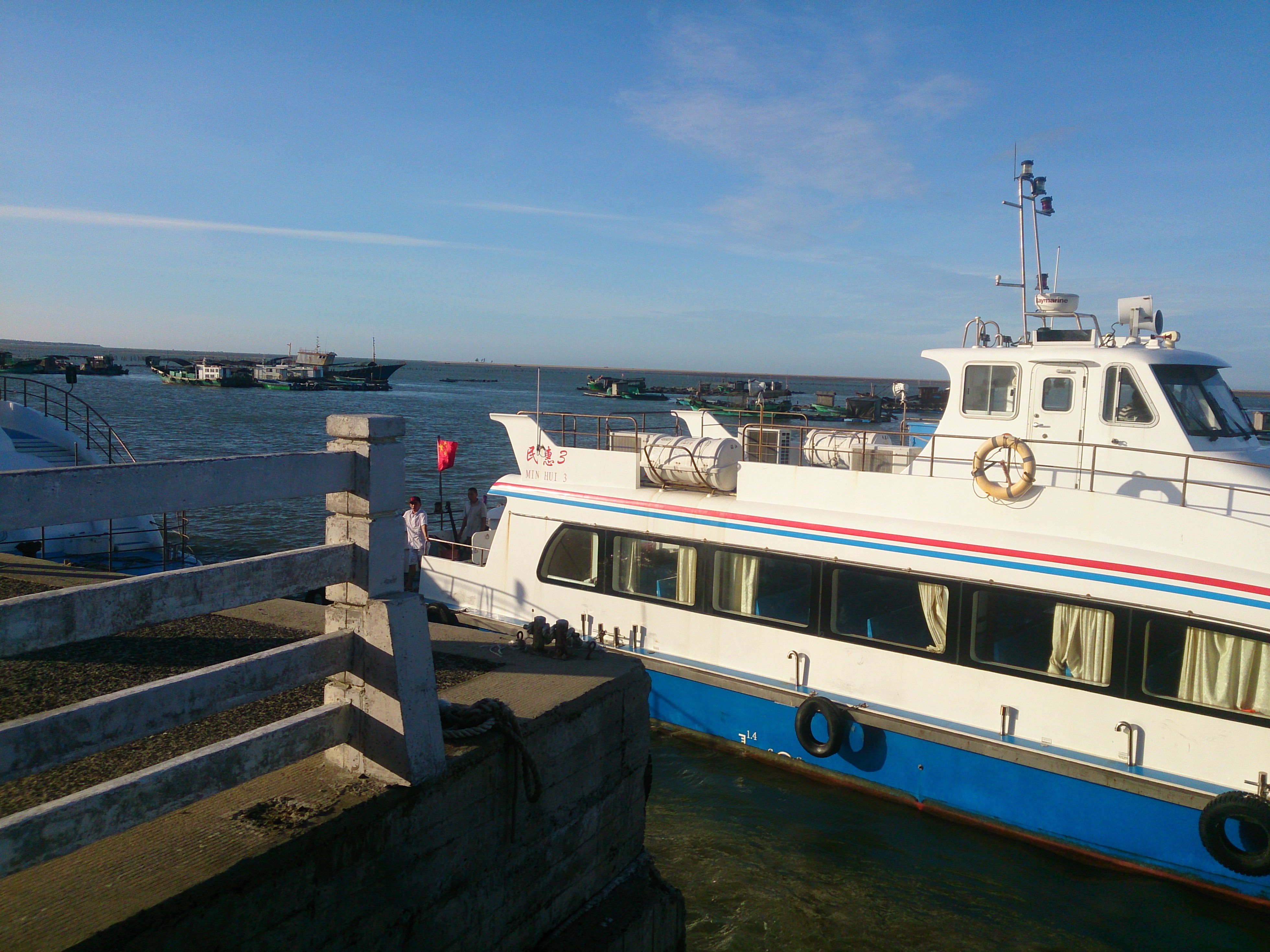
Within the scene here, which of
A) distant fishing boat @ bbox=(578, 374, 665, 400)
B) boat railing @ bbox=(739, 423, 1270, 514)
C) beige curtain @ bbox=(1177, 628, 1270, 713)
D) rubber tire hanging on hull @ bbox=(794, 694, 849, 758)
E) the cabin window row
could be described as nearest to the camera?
beige curtain @ bbox=(1177, 628, 1270, 713)

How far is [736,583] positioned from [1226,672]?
4.39 metres

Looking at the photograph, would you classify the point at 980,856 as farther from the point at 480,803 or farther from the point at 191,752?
the point at 191,752

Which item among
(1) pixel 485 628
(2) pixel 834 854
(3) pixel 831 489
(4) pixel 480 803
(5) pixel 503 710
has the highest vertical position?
(3) pixel 831 489

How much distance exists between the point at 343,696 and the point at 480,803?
74cm

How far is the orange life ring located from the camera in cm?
784

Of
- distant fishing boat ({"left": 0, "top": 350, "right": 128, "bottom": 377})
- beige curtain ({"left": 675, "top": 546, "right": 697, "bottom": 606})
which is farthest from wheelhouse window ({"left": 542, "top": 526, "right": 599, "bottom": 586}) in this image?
distant fishing boat ({"left": 0, "top": 350, "right": 128, "bottom": 377})

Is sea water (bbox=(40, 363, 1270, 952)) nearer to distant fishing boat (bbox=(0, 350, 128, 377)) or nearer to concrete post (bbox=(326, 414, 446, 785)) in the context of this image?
concrete post (bbox=(326, 414, 446, 785))

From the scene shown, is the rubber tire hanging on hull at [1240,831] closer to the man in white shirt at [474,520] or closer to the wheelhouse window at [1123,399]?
the wheelhouse window at [1123,399]

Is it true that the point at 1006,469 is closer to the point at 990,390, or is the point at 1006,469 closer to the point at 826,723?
the point at 990,390

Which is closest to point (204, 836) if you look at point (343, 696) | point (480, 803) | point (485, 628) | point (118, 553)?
point (343, 696)

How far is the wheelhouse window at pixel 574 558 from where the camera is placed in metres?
10.5

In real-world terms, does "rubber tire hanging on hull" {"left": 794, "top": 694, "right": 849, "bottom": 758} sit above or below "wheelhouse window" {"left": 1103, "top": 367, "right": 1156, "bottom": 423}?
below

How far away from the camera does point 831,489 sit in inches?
355

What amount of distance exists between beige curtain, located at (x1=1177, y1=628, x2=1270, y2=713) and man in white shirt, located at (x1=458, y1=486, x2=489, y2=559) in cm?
891
